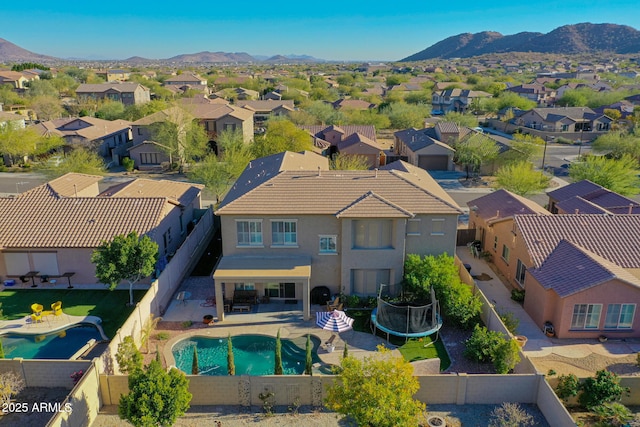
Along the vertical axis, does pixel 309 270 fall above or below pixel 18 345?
above

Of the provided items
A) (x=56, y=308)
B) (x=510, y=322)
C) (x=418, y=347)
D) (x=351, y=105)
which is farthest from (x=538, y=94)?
(x=56, y=308)

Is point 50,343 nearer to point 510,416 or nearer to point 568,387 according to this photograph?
point 510,416

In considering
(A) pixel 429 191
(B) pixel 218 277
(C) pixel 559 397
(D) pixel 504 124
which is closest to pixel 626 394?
(C) pixel 559 397

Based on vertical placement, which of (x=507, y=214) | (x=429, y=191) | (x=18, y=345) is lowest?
(x=18, y=345)

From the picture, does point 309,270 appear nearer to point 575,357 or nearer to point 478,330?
point 478,330

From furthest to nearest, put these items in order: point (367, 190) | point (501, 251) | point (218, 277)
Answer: point (501, 251) → point (367, 190) → point (218, 277)

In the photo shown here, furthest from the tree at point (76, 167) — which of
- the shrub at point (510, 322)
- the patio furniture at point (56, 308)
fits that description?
the shrub at point (510, 322)

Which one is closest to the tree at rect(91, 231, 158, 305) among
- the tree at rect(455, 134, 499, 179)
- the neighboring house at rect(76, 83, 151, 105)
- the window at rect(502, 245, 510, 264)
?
the window at rect(502, 245, 510, 264)
